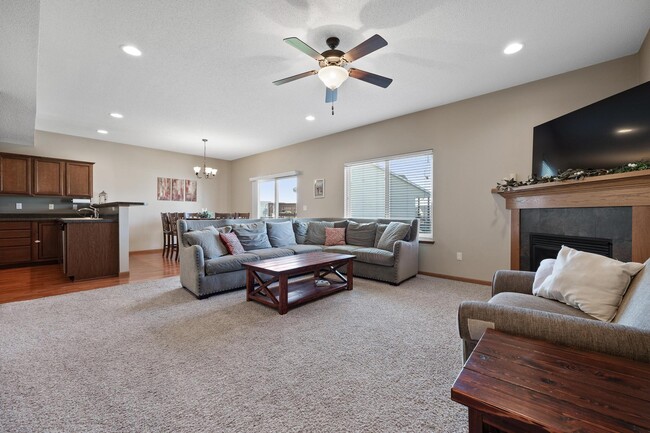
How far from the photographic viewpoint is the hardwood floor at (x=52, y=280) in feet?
11.5

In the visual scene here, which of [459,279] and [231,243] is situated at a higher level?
[231,243]

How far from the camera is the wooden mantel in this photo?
2.20 metres

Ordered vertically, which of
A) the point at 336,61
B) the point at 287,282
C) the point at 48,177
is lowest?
the point at 287,282

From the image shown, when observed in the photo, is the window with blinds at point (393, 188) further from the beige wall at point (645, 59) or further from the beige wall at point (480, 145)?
the beige wall at point (645, 59)

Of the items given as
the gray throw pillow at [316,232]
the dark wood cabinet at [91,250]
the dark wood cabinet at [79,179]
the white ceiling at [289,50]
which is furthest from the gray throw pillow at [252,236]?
the dark wood cabinet at [79,179]

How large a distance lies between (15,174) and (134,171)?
2.01 m

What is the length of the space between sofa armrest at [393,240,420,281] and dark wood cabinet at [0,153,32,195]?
6941mm

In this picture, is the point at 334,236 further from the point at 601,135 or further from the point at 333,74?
the point at 601,135

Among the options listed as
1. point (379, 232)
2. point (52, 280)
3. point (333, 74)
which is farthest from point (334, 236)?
point (52, 280)

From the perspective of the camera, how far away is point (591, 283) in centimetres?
156

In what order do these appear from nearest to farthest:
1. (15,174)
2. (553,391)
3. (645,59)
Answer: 1. (553,391)
2. (645,59)
3. (15,174)

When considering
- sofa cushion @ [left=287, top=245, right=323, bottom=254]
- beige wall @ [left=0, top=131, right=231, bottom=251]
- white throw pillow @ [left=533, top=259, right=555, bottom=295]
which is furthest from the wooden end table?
beige wall @ [left=0, top=131, right=231, bottom=251]

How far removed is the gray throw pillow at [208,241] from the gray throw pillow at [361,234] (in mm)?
2177

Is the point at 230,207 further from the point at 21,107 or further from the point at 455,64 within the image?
the point at 455,64
